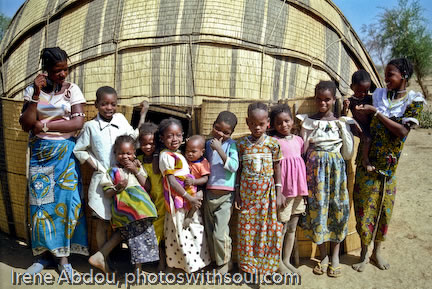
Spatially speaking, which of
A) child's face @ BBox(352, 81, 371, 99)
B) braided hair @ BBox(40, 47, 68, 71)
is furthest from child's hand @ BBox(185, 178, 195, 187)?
child's face @ BBox(352, 81, 371, 99)

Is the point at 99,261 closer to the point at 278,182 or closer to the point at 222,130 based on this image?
the point at 222,130

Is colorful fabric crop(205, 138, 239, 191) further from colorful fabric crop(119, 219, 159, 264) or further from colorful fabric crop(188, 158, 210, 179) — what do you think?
colorful fabric crop(119, 219, 159, 264)

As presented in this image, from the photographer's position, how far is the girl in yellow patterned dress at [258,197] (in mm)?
3131

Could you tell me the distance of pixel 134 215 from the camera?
3.10 metres

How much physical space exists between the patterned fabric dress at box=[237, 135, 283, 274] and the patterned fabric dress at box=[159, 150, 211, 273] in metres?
0.36

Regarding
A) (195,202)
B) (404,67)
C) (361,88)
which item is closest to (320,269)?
(195,202)

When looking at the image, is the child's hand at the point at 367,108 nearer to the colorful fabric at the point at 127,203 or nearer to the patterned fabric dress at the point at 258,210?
the patterned fabric dress at the point at 258,210

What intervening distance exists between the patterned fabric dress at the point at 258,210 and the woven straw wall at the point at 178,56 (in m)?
0.47

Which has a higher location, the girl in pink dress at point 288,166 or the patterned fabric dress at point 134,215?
the girl in pink dress at point 288,166

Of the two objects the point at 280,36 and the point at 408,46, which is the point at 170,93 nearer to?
the point at 280,36

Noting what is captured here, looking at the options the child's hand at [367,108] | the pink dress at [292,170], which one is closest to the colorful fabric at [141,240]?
the pink dress at [292,170]

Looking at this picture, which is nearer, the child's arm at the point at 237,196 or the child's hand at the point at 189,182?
the child's hand at the point at 189,182

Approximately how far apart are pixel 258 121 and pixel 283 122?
0.27m

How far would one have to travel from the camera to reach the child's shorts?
128 inches
